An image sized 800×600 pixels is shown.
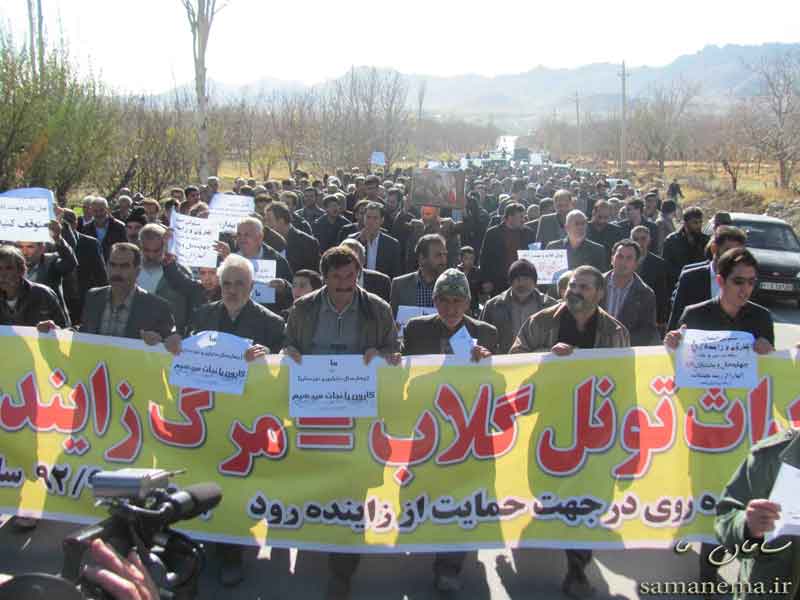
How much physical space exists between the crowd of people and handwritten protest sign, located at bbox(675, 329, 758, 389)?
9cm

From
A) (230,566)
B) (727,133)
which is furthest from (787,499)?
(727,133)

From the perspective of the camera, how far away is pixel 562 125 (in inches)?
5384

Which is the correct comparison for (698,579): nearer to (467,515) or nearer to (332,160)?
(467,515)

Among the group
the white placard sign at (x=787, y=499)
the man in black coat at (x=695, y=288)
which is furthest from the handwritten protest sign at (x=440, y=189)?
the white placard sign at (x=787, y=499)

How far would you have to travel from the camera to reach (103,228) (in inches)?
413

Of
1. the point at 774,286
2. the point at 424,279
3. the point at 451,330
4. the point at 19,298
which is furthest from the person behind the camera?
the point at 774,286

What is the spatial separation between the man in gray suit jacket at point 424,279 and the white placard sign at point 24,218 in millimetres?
2978

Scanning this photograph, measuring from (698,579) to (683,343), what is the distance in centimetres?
137

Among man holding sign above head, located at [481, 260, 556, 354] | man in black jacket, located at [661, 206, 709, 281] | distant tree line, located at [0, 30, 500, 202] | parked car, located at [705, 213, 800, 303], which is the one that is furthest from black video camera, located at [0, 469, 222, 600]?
distant tree line, located at [0, 30, 500, 202]

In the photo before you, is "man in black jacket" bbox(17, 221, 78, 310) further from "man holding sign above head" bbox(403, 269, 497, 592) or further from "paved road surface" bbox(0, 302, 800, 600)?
"man holding sign above head" bbox(403, 269, 497, 592)

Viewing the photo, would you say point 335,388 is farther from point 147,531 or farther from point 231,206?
point 231,206

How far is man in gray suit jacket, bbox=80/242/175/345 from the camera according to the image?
221 inches

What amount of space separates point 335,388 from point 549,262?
3.80m

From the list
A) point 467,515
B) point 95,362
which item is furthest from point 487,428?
point 95,362
